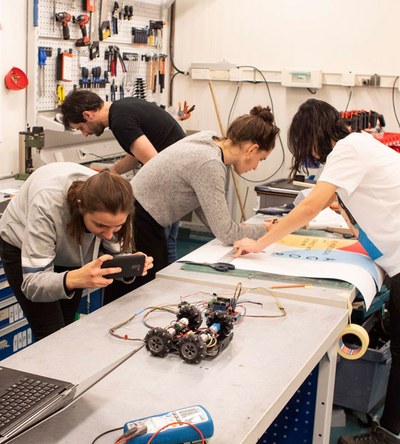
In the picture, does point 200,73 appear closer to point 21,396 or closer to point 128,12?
point 128,12

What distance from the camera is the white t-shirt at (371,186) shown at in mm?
2236

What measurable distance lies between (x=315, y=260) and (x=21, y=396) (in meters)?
1.42

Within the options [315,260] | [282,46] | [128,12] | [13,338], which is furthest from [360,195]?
[282,46]

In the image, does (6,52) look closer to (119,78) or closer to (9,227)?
(119,78)

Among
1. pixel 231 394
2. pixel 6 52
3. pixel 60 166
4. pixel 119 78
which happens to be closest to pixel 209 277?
pixel 60 166

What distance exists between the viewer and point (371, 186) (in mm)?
2287

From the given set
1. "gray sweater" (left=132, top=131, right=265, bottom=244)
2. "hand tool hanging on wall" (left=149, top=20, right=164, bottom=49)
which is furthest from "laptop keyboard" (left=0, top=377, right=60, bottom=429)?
"hand tool hanging on wall" (left=149, top=20, right=164, bottom=49)

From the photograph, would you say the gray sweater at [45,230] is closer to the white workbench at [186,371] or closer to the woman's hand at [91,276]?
the woman's hand at [91,276]

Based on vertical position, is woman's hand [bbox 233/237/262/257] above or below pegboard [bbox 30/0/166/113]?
below

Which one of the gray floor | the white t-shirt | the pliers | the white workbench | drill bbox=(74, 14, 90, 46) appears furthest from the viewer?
drill bbox=(74, 14, 90, 46)

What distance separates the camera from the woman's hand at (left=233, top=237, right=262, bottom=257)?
250 centimetres

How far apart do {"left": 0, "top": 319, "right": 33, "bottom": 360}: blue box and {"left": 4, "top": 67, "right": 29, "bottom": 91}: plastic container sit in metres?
1.55

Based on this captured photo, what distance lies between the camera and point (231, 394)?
1.49 m

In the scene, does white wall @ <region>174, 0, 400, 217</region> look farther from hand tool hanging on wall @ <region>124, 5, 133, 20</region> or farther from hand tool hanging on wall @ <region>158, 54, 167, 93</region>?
hand tool hanging on wall @ <region>124, 5, 133, 20</region>
